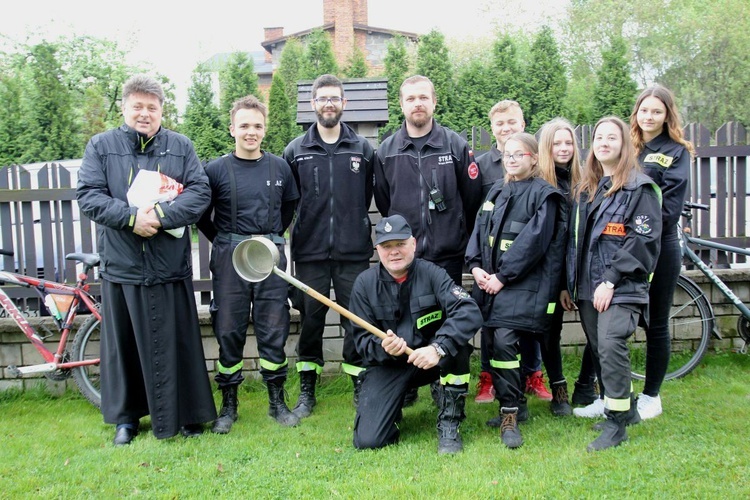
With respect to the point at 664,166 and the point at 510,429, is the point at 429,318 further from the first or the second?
the point at 664,166

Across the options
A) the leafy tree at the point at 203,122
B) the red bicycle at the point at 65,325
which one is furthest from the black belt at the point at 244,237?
the leafy tree at the point at 203,122

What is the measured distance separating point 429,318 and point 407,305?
17cm

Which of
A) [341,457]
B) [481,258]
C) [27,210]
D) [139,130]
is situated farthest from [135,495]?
[27,210]

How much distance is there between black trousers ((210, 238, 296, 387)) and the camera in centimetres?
466

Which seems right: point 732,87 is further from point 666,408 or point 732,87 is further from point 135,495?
point 135,495

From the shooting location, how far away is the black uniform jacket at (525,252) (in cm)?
424

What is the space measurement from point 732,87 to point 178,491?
26602 millimetres

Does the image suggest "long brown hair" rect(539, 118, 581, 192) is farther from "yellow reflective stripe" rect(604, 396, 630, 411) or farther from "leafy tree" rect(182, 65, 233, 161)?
"leafy tree" rect(182, 65, 233, 161)

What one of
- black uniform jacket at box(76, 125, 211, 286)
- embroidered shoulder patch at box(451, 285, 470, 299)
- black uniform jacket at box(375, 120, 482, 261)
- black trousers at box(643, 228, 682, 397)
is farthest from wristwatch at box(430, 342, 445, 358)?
black uniform jacket at box(76, 125, 211, 286)

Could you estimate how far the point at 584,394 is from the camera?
4.84 metres

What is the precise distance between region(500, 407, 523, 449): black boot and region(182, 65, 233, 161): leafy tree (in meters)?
13.9

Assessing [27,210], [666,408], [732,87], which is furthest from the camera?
[732,87]

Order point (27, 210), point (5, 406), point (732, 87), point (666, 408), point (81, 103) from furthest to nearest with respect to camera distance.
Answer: point (732, 87) < point (81, 103) < point (27, 210) < point (5, 406) < point (666, 408)

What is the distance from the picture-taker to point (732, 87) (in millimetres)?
24281
